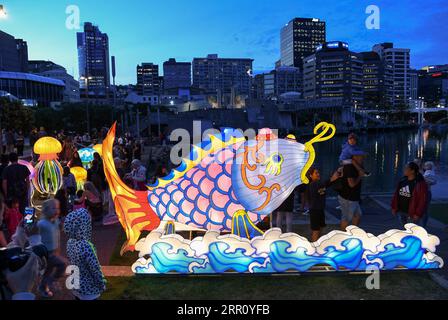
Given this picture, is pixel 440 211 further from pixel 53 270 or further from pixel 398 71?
pixel 398 71

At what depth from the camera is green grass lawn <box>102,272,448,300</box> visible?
18.6 feet

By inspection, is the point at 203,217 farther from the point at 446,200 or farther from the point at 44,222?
the point at 446,200

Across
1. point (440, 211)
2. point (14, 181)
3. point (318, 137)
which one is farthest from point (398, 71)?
point (14, 181)

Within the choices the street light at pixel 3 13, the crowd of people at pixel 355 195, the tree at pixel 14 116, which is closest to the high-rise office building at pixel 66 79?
the tree at pixel 14 116

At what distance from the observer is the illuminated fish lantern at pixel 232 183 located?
6.68 meters

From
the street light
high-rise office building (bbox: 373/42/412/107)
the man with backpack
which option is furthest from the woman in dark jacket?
high-rise office building (bbox: 373/42/412/107)

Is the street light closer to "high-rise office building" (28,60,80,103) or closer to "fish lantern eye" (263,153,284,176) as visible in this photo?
"fish lantern eye" (263,153,284,176)

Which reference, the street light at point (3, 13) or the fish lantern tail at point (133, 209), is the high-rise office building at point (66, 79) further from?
the fish lantern tail at point (133, 209)

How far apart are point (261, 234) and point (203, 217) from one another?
1006 millimetres

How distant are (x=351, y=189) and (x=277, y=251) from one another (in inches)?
80.7

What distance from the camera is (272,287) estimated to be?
597 cm

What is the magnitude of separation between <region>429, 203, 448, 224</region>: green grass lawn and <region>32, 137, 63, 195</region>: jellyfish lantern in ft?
32.0

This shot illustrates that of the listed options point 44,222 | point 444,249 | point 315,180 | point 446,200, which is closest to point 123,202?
point 44,222
